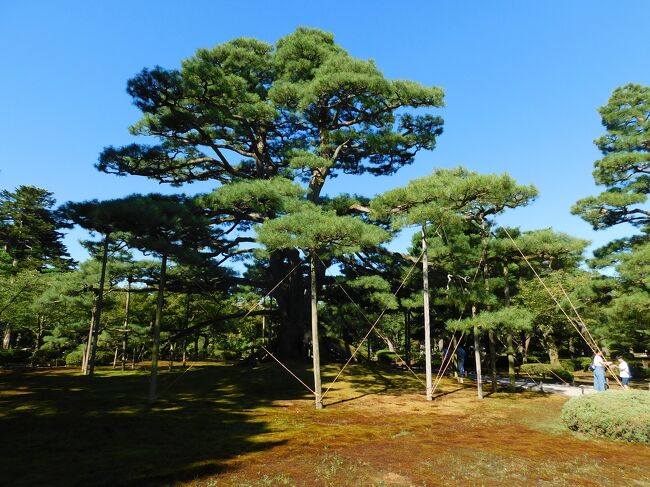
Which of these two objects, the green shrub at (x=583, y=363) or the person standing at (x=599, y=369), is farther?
the green shrub at (x=583, y=363)

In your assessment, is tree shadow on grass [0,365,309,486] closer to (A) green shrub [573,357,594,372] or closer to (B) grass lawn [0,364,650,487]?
(B) grass lawn [0,364,650,487]

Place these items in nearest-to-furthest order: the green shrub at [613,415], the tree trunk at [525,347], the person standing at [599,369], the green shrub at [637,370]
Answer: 1. the green shrub at [613,415]
2. the person standing at [599,369]
3. the green shrub at [637,370]
4. the tree trunk at [525,347]

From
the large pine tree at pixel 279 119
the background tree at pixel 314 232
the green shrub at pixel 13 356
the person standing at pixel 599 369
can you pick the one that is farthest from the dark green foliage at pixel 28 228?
the person standing at pixel 599 369

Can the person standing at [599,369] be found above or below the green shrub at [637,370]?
above

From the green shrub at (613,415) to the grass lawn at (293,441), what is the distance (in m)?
0.36

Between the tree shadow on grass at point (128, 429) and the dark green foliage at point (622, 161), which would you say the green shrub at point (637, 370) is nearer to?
the dark green foliage at point (622, 161)

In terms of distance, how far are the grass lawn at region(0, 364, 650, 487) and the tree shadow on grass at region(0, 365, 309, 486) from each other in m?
0.03

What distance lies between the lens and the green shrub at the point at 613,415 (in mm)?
7527

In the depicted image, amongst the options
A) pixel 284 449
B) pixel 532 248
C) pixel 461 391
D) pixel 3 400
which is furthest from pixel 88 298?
pixel 532 248

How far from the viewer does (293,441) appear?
7.29 metres

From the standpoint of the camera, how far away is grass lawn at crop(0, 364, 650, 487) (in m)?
5.36

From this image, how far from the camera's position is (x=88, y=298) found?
1611 cm

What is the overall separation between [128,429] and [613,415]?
32.1 ft

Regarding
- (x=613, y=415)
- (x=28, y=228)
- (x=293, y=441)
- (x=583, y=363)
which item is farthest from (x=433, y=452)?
(x=28, y=228)
